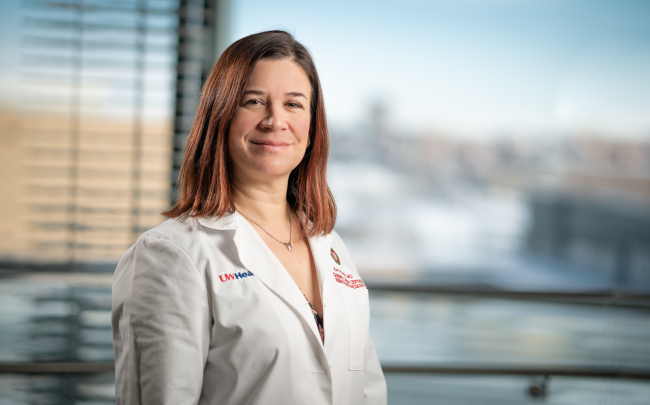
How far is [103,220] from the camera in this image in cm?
318

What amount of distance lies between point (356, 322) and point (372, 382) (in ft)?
0.75

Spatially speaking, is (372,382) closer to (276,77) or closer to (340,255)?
(340,255)

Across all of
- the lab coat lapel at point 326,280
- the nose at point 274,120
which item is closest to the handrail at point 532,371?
the lab coat lapel at point 326,280

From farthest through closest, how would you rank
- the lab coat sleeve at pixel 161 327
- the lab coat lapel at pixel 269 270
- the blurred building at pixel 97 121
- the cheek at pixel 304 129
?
the blurred building at pixel 97 121 → the cheek at pixel 304 129 → the lab coat lapel at pixel 269 270 → the lab coat sleeve at pixel 161 327

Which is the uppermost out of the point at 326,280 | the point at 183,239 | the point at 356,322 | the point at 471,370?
the point at 183,239

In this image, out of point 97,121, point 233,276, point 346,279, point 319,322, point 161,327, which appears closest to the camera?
point 161,327

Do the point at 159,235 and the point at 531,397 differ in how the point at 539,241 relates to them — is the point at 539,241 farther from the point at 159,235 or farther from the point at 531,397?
the point at 159,235

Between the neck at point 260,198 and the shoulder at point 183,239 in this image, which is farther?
the neck at point 260,198

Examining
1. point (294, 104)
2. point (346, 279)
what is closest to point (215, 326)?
point (346, 279)

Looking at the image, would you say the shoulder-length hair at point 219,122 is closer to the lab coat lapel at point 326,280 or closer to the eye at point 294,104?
the eye at point 294,104

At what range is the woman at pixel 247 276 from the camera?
3.34 feet

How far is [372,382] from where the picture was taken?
141 cm

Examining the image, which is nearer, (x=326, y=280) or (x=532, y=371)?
(x=326, y=280)

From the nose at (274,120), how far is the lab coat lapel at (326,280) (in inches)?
13.9
